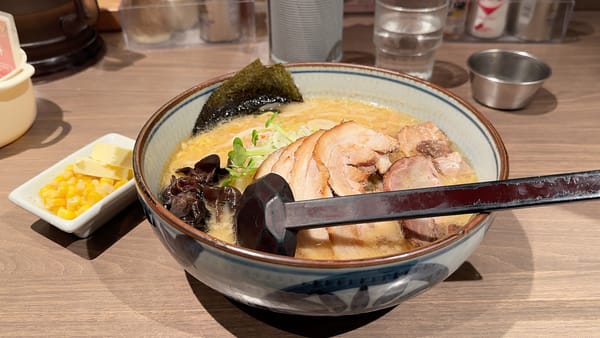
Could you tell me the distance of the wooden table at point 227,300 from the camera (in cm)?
99

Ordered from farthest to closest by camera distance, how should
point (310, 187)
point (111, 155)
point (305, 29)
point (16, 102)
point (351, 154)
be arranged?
point (305, 29)
point (16, 102)
point (111, 155)
point (351, 154)
point (310, 187)

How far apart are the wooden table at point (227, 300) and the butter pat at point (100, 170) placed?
0.09 meters

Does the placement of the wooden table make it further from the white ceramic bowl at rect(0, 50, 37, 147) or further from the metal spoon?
the metal spoon

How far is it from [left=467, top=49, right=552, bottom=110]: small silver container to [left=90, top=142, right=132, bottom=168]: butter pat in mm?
1143

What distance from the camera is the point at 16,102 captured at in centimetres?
150

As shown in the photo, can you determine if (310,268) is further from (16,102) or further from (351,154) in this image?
(16,102)

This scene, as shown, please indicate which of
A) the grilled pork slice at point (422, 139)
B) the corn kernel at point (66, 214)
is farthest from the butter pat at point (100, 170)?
the grilled pork slice at point (422, 139)

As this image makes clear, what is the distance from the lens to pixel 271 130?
1.30 metres

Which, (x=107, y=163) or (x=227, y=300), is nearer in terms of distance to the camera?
(x=227, y=300)

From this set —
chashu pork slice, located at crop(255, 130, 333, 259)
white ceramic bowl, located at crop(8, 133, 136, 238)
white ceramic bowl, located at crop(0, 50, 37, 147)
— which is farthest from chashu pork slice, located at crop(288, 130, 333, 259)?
white ceramic bowl, located at crop(0, 50, 37, 147)

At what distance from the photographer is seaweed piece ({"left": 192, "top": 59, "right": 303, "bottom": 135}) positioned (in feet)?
4.25

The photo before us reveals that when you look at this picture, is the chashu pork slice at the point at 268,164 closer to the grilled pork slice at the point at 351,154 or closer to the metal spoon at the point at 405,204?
the grilled pork slice at the point at 351,154

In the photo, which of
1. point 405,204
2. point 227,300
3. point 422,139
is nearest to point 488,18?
point 422,139

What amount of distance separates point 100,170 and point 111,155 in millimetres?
71
